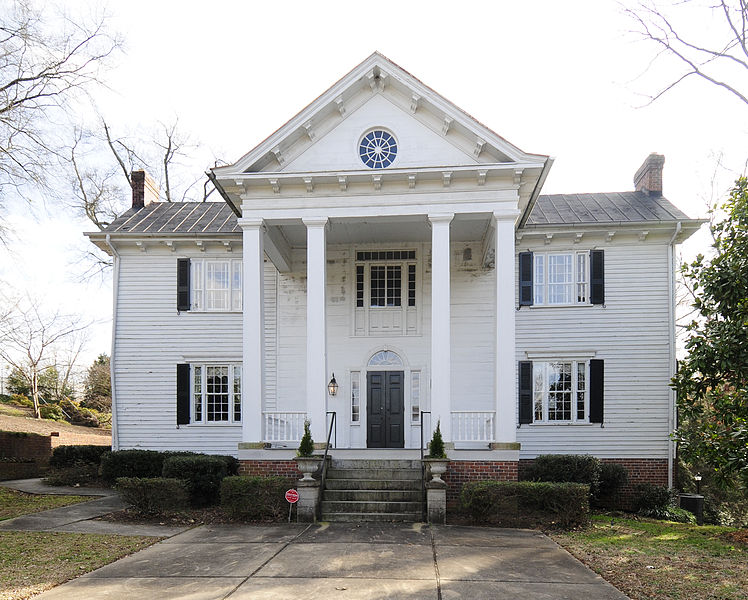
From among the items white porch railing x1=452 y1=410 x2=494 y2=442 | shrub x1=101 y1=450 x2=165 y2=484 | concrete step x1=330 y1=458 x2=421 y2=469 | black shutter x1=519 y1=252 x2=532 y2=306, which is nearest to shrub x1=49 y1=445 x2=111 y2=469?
shrub x1=101 y1=450 x2=165 y2=484

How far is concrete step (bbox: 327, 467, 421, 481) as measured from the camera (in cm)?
1325

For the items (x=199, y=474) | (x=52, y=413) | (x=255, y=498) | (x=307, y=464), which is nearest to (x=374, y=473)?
(x=307, y=464)

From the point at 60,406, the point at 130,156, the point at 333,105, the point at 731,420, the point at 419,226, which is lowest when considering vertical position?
the point at 60,406

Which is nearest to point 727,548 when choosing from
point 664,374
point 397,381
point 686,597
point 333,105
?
point 686,597

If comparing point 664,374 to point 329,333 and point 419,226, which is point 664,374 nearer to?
point 419,226

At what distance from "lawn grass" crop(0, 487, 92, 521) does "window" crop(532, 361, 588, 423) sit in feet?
39.9

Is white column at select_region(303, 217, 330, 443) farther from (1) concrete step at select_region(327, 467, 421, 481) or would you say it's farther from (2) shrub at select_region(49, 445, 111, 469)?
(2) shrub at select_region(49, 445, 111, 469)

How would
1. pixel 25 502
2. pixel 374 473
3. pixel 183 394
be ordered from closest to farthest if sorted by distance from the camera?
pixel 374 473 < pixel 25 502 < pixel 183 394

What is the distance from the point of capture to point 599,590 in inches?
303

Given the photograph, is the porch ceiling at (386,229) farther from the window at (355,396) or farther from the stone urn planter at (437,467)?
the stone urn planter at (437,467)

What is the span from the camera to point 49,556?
9.24 m

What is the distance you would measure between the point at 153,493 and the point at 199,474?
1.33m

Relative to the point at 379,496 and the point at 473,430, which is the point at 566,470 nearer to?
the point at 473,430

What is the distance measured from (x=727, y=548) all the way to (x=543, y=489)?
3087 mm
